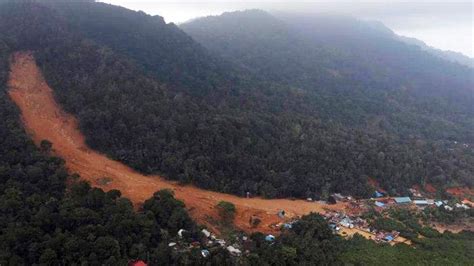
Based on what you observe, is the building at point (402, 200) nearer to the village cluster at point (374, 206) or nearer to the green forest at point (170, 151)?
the village cluster at point (374, 206)

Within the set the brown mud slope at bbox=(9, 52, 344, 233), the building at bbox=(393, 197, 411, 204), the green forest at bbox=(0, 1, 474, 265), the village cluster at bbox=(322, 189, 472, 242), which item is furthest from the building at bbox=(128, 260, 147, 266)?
the building at bbox=(393, 197, 411, 204)

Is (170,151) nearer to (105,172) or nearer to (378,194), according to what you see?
(105,172)

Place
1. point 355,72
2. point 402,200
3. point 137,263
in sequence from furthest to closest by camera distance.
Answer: point 355,72 → point 402,200 → point 137,263

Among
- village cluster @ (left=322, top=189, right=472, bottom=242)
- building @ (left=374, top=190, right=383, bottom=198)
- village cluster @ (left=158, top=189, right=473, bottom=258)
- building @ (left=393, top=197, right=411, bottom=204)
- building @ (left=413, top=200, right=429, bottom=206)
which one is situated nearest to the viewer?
village cluster @ (left=158, top=189, right=473, bottom=258)

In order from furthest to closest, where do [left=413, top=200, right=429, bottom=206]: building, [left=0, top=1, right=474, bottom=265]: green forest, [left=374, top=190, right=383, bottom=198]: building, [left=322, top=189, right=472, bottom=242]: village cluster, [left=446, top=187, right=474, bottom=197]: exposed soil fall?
[left=446, top=187, right=474, bottom=197]: exposed soil → [left=374, top=190, right=383, bottom=198]: building → [left=413, top=200, right=429, bottom=206]: building → [left=322, top=189, right=472, bottom=242]: village cluster → [left=0, top=1, right=474, bottom=265]: green forest

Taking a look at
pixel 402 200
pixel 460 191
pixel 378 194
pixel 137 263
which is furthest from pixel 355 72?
pixel 137 263

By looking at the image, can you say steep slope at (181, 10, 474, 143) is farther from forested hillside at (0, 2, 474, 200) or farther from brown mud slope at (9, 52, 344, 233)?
brown mud slope at (9, 52, 344, 233)

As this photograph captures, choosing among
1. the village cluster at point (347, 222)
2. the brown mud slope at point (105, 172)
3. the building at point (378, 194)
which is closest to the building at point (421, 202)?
the village cluster at point (347, 222)
